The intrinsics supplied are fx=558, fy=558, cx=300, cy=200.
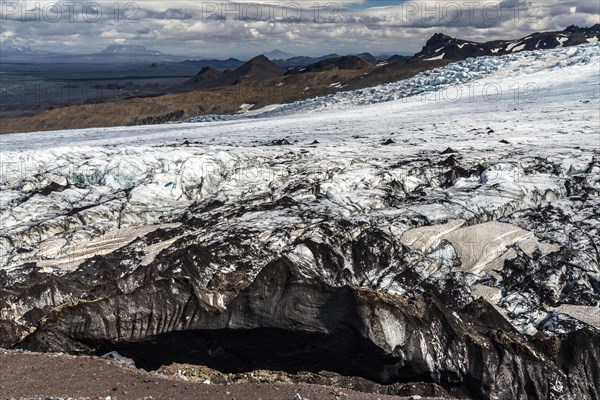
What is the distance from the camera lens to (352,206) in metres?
17.2

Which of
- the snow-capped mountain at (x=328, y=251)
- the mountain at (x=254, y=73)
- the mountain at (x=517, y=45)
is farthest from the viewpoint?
the mountain at (x=254, y=73)

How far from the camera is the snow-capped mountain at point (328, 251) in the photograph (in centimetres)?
987

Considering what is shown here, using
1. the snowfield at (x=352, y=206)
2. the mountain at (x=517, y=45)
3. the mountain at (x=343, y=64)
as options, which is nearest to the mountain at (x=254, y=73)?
the mountain at (x=343, y=64)

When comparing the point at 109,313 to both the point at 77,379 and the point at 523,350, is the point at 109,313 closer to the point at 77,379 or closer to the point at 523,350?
the point at 77,379

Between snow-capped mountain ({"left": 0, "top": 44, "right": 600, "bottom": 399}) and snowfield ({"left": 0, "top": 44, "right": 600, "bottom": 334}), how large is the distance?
70 mm

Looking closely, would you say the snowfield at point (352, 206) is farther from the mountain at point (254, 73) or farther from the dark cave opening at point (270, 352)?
the mountain at point (254, 73)

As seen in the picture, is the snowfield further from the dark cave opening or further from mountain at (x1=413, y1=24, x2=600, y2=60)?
mountain at (x1=413, y1=24, x2=600, y2=60)

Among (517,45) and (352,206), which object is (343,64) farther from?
(352,206)

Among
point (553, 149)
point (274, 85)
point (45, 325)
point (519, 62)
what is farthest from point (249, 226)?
point (274, 85)

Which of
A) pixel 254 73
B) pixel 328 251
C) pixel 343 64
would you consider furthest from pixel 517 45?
pixel 328 251

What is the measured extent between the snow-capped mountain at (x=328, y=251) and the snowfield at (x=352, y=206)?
0.23 feet

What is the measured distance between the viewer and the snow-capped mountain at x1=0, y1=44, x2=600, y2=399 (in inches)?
388

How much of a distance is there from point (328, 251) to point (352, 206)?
2.98 metres

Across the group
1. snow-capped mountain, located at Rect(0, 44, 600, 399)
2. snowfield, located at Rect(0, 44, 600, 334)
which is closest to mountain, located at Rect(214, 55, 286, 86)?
snowfield, located at Rect(0, 44, 600, 334)
